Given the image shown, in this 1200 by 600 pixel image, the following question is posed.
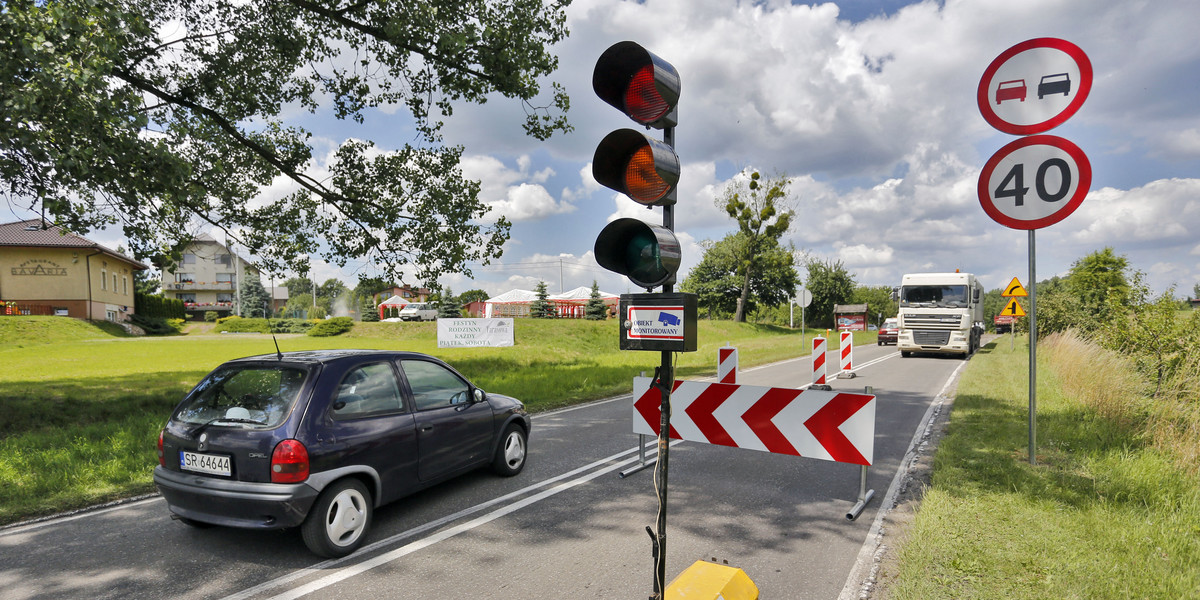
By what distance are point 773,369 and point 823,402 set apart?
1384 centimetres

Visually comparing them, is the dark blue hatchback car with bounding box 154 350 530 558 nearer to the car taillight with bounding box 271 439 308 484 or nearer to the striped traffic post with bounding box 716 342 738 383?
the car taillight with bounding box 271 439 308 484

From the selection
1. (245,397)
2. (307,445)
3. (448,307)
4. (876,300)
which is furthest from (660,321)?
(876,300)

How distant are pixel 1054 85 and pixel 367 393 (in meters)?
6.65

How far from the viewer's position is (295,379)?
4.32m

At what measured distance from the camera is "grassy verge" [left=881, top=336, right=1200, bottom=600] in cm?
346

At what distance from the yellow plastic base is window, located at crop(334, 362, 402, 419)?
279cm

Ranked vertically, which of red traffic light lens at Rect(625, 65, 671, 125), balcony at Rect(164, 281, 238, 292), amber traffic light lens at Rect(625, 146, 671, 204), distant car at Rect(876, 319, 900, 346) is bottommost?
distant car at Rect(876, 319, 900, 346)

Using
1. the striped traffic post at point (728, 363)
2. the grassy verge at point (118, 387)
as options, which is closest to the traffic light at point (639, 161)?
the grassy verge at point (118, 387)

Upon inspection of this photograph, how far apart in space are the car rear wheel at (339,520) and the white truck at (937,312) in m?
22.3

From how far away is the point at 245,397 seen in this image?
4.31 m

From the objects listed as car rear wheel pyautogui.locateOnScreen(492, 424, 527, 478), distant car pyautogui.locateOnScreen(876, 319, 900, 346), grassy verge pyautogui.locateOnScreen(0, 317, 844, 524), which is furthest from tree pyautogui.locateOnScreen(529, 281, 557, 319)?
car rear wheel pyautogui.locateOnScreen(492, 424, 527, 478)

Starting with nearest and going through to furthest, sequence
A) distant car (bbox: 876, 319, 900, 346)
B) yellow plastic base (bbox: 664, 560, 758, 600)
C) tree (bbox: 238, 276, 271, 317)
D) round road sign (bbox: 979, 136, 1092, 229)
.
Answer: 1. yellow plastic base (bbox: 664, 560, 758, 600)
2. round road sign (bbox: 979, 136, 1092, 229)
3. distant car (bbox: 876, 319, 900, 346)
4. tree (bbox: 238, 276, 271, 317)

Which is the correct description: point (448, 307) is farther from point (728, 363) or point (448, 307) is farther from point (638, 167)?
point (638, 167)

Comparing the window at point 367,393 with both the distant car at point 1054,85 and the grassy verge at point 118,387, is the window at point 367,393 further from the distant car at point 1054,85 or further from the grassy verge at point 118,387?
the distant car at point 1054,85
